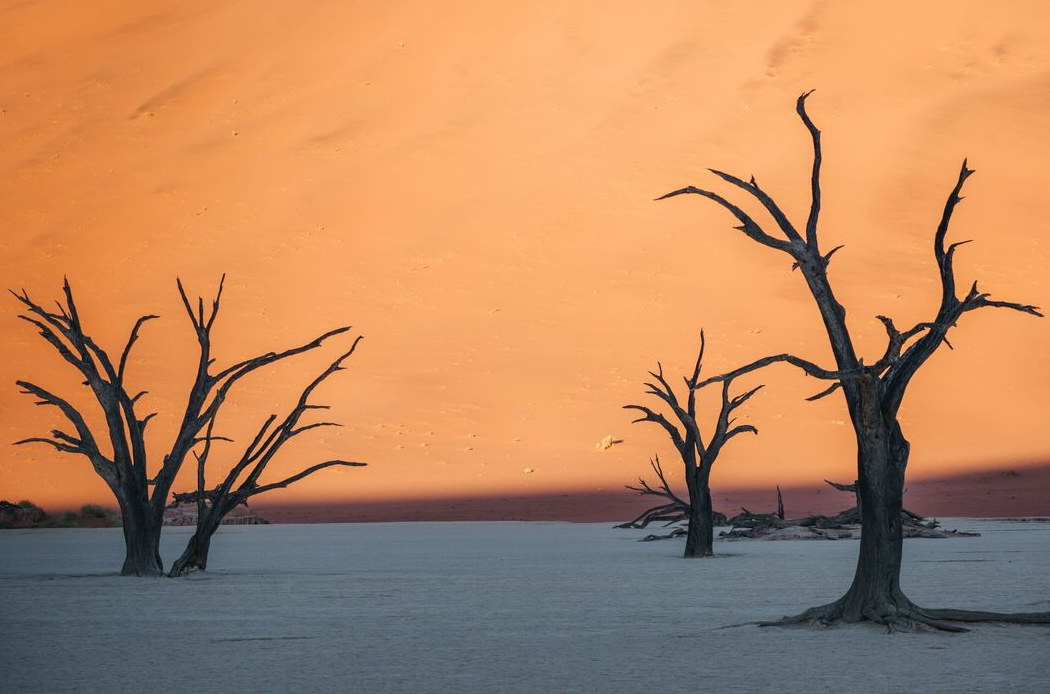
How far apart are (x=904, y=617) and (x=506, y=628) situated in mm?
2881

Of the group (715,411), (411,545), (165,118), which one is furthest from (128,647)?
(165,118)

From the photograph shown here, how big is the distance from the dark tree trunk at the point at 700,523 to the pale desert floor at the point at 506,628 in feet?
1.52

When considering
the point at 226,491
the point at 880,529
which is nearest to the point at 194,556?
the point at 226,491

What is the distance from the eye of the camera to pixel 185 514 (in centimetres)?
4506

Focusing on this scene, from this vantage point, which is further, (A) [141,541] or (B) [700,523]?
(B) [700,523]

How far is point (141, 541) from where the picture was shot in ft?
54.5

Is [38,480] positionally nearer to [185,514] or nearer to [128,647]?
[185,514]

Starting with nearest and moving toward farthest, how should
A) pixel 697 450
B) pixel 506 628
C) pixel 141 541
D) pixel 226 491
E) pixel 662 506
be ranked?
1. pixel 506 628
2. pixel 226 491
3. pixel 141 541
4. pixel 697 450
5. pixel 662 506

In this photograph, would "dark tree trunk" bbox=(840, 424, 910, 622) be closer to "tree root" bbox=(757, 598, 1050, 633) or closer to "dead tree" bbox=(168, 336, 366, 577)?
"tree root" bbox=(757, 598, 1050, 633)

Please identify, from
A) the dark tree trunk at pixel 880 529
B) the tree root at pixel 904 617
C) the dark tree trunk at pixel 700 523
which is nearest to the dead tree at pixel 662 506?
the dark tree trunk at pixel 700 523

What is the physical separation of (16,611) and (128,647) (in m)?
3.49

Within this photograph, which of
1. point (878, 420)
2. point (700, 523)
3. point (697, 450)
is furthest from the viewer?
point (700, 523)

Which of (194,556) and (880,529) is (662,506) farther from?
(880,529)

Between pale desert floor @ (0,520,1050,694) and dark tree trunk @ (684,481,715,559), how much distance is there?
46 centimetres
